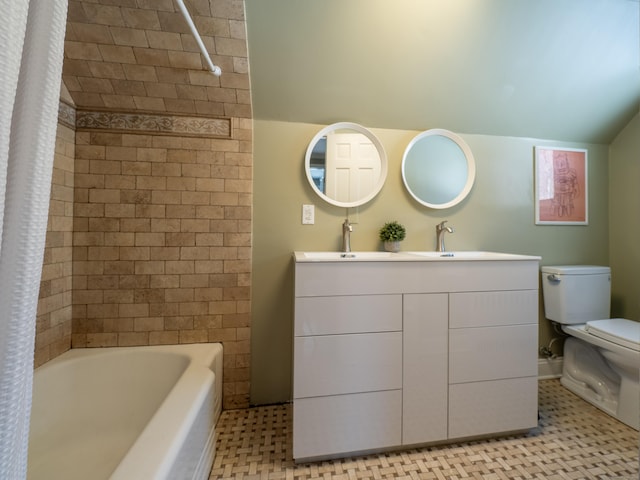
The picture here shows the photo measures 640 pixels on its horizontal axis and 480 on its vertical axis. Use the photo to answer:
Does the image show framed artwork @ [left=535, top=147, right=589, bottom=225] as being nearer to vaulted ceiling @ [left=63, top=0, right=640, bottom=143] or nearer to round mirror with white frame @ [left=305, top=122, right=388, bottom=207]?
vaulted ceiling @ [left=63, top=0, right=640, bottom=143]

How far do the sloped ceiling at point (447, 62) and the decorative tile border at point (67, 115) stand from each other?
39.3 inches

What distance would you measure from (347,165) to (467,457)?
1.72 meters

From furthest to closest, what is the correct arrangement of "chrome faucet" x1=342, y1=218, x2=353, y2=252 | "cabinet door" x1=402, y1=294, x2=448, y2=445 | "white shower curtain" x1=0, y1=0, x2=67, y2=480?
1. "chrome faucet" x1=342, y1=218, x2=353, y2=252
2. "cabinet door" x1=402, y1=294, x2=448, y2=445
3. "white shower curtain" x1=0, y1=0, x2=67, y2=480

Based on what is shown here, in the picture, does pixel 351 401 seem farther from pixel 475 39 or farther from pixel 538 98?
pixel 538 98

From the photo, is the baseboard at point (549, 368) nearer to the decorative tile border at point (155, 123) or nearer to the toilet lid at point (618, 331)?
the toilet lid at point (618, 331)

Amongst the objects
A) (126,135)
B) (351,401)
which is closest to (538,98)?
(351,401)

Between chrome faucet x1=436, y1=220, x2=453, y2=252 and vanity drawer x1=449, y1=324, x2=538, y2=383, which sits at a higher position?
chrome faucet x1=436, y1=220, x2=453, y2=252

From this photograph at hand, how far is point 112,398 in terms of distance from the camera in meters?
1.39

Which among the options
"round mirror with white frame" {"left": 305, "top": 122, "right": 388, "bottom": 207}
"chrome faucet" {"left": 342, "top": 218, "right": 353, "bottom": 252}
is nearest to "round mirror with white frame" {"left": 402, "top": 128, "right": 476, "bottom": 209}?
"round mirror with white frame" {"left": 305, "top": 122, "right": 388, "bottom": 207}

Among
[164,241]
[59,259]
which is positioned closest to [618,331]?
[164,241]

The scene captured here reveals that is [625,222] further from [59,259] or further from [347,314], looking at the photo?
[59,259]

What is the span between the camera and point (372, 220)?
176 cm

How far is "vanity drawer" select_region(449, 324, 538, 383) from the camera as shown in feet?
4.48

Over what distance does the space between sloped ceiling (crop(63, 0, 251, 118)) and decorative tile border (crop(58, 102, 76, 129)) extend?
0.05 metres
